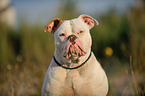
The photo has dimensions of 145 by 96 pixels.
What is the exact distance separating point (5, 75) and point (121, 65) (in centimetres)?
312

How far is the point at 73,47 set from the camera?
6.55 feet

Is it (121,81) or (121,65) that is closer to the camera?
(121,81)

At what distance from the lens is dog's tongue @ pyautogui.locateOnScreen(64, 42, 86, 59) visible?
6.56 feet

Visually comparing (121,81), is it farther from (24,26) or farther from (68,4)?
(68,4)

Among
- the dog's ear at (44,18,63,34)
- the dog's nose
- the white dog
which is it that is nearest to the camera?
the dog's nose

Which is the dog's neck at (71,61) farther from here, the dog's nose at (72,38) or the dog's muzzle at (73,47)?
the dog's nose at (72,38)

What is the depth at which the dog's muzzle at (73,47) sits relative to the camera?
1.99 meters

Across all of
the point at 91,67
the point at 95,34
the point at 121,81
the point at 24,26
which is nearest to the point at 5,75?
the point at 91,67

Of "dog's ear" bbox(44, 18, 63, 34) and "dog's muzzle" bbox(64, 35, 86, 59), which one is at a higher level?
"dog's ear" bbox(44, 18, 63, 34)

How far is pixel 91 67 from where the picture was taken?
2.17 metres

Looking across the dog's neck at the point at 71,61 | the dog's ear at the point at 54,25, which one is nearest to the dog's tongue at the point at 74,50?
the dog's neck at the point at 71,61

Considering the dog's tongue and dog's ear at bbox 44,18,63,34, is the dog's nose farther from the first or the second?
dog's ear at bbox 44,18,63,34

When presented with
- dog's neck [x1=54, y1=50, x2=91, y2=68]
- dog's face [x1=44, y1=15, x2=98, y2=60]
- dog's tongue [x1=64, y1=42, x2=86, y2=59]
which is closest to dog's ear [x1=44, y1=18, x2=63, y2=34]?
dog's face [x1=44, y1=15, x2=98, y2=60]

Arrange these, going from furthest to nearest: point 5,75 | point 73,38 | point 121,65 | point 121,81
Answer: point 121,65, point 121,81, point 5,75, point 73,38
